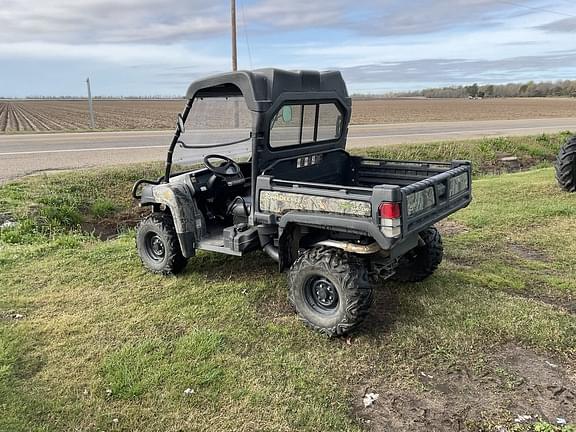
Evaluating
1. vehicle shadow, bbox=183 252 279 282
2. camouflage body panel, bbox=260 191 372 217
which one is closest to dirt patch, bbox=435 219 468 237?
vehicle shadow, bbox=183 252 279 282

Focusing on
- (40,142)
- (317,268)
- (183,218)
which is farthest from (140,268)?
(40,142)

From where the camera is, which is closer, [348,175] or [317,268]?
[317,268]

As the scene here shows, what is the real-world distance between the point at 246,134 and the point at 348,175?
52.3 inches

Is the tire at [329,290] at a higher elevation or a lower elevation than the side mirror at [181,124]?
lower

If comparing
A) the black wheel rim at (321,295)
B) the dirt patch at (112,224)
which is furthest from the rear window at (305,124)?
the dirt patch at (112,224)

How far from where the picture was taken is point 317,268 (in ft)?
13.4

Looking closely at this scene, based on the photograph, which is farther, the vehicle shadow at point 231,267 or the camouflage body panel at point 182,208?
the vehicle shadow at point 231,267

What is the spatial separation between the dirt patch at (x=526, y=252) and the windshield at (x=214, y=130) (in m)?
3.46

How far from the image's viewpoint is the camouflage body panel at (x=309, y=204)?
377cm

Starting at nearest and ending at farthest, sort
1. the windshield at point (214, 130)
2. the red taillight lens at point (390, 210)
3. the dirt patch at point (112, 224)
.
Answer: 1. the red taillight lens at point (390, 210)
2. the windshield at point (214, 130)
3. the dirt patch at point (112, 224)

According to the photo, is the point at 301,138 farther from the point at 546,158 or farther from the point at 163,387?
the point at 546,158

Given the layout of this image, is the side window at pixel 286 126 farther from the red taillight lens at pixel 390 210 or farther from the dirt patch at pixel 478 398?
the dirt patch at pixel 478 398

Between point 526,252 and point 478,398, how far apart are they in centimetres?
337

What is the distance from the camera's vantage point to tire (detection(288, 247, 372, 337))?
13.0 ft
